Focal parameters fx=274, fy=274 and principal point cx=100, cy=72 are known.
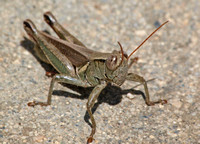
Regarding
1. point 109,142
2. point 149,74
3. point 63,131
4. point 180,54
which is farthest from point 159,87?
point 63,131

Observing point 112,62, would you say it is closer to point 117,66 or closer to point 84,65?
point 117,66

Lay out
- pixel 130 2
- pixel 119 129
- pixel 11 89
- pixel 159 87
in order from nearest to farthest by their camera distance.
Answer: pixel 119 129 → pixel 11 89 → pixel 159 87 → pixel 130 2

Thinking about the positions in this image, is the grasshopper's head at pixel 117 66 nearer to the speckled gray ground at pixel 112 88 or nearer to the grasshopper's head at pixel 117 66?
the grasshopper's head at pixel 117 66

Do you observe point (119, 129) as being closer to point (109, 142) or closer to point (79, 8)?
point (109, 142)

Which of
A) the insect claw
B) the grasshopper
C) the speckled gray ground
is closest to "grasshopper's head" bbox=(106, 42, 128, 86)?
the grasshopper

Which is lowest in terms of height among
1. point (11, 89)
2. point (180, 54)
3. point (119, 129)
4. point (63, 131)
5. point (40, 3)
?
point (180, 54)

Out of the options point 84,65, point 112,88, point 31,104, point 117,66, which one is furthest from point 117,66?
point 31,104

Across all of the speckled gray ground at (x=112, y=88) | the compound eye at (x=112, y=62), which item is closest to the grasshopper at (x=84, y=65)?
the compound eye at (x=112, y=62)
